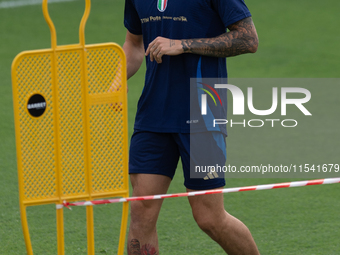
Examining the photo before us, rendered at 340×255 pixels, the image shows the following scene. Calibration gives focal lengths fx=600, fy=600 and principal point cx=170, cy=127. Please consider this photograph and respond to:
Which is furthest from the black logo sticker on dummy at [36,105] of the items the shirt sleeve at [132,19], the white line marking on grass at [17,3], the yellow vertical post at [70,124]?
the white line marking on grass at [17,3]

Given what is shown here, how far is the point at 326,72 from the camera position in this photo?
8859mm

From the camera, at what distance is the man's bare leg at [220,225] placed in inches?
132

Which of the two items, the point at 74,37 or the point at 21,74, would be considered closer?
the point at 21,74

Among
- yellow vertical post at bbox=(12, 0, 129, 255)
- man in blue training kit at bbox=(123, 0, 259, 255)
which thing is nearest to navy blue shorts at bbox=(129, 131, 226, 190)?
man in blue training kit at bbox=(123, 0, 259, 255)

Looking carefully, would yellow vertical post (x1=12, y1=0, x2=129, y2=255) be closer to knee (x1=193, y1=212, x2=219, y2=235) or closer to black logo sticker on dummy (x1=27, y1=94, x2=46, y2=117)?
black logo sticker on dummy (x1=27, y1=94, x2=46, y2=117)

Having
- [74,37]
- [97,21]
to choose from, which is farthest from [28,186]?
[97,21]

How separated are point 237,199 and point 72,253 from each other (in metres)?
1.56

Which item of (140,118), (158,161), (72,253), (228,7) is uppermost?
(228,7)

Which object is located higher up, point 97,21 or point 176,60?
point 97,21

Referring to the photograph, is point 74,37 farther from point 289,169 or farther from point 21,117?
point 21,117

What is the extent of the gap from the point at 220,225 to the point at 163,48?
105cm

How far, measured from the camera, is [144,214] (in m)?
3.39

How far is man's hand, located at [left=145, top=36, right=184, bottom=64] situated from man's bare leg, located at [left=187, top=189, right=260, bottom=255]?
31.7 inches

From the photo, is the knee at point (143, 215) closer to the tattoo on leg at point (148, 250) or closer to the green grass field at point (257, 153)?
the tattoo on leg at point (148, 250)
